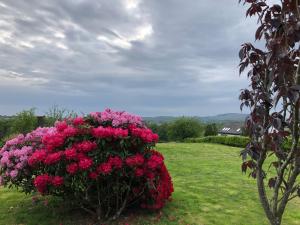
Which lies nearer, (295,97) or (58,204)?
(295,97)

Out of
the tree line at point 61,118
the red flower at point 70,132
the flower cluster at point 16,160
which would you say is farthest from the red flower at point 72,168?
the tree line at point 61,118

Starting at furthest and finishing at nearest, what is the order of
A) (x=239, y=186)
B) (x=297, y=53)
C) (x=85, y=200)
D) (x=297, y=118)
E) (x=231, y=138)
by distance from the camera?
(x=231, y=138) → (x=239, y=186) → (x=85, y=200) → (x=297, y=53) → (x=297, y=118)

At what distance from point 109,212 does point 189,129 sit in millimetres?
41980

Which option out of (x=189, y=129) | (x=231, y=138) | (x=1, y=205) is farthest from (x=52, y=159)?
(x=189, y=129)

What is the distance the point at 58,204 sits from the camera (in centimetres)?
728

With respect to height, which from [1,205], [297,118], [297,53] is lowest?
[1,205]

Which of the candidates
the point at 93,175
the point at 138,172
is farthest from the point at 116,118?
the point at 93,175

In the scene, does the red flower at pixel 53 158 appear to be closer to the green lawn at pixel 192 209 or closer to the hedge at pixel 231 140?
the green lawn at pixel 192 209

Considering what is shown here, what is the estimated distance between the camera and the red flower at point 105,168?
5.32 metres

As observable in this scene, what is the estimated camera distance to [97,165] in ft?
18.1

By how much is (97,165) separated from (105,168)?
23 cm

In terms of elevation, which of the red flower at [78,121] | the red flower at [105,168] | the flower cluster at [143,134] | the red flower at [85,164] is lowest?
the red flower at [105,168]

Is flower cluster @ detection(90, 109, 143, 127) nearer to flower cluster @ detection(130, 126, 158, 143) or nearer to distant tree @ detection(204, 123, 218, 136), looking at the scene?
flower cluster @ detection(130, 126, 158, 143)

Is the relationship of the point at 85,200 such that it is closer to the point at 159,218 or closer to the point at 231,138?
the point at 159,218
